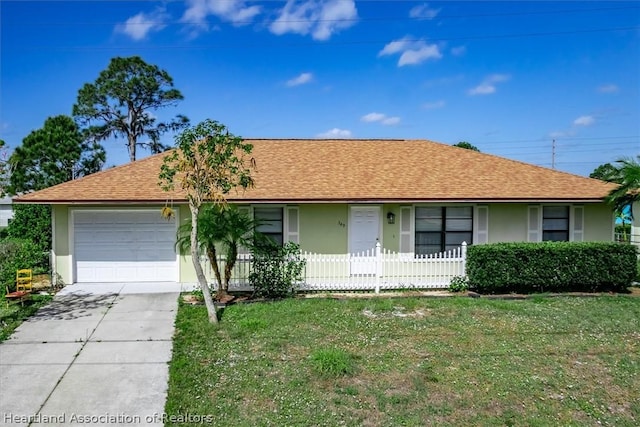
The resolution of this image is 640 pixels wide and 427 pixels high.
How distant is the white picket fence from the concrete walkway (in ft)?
10.5

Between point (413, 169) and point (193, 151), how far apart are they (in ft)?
26.5

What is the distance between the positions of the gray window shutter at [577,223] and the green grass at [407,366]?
155 inches

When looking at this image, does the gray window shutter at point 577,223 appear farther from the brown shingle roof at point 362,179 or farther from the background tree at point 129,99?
the background tree at point 129,99

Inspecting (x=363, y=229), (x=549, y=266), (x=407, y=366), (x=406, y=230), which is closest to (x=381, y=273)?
(x=363, y=229)

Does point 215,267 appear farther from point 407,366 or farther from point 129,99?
point 129,99

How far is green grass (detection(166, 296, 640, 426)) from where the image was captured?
595 centimetres

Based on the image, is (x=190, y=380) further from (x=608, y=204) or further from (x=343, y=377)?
(x=608, y=204)

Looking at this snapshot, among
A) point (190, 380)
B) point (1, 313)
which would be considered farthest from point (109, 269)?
point (190, 380)

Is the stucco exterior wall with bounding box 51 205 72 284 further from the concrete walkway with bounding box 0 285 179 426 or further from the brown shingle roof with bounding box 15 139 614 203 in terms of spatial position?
the concrete walkway with bounding box 0 285 179 426

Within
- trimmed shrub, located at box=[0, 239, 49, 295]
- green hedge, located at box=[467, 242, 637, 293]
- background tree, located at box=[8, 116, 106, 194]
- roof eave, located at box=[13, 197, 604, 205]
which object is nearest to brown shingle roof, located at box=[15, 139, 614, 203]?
roof eave, located at box=[13, 197, 604, 205]

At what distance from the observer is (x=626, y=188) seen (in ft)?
43.3

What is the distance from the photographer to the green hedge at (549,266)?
12.1 meters

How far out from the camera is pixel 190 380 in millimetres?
6840

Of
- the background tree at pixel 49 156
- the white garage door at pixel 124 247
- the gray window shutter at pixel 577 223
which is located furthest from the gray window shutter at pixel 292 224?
the background tree at pixel 49 156
